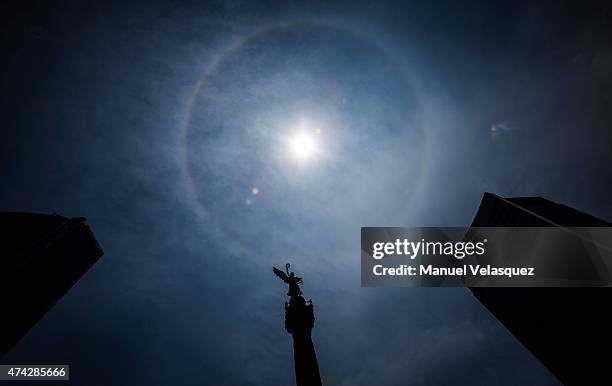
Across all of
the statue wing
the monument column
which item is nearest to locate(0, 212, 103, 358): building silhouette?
the statue wing

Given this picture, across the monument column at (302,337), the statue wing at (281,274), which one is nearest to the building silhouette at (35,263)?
the statue wing at (281,274)

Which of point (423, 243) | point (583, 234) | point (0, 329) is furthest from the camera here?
point (0, 329)

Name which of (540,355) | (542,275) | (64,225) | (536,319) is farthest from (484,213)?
(64,225)

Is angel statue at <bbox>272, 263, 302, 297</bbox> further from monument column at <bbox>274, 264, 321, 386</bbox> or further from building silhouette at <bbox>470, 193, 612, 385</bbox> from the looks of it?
building silhouette at <bbox>470, 193, 612, 385</bbox>

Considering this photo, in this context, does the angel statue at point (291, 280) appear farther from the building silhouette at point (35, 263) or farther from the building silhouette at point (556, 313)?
the building silhouette at point (35, 263)

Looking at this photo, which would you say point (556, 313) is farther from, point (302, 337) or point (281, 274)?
point (281, 274)

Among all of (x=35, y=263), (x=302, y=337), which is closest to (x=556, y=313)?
(x=302, y=337)

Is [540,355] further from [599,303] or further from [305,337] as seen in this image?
[305,337]
